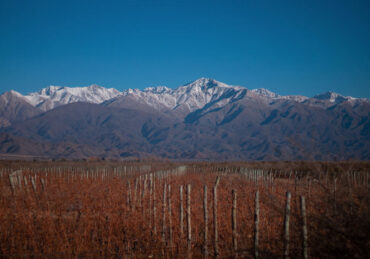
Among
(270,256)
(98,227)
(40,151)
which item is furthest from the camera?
(40,151)

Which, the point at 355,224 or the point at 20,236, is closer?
the point at 355,224

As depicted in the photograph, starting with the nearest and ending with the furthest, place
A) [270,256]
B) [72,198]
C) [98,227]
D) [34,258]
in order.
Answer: [270,256], [34,258], [98,227], [72,198]

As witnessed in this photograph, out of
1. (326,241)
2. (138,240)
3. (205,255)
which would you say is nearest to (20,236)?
(138,240)

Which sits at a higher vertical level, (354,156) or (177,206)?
(354,156)

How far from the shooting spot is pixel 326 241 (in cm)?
432

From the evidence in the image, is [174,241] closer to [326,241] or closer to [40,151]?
[326,241]

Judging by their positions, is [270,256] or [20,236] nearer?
[270,256]

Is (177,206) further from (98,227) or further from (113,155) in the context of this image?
(113,155)

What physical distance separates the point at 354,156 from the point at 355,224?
111cm

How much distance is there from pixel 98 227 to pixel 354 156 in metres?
8.10

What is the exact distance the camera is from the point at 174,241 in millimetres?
9055

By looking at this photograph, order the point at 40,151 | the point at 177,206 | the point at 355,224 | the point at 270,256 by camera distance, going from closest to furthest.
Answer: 1. the point at 355,224
2. the point at 270,256
3. the point at 177,206
4. the point at 40,151

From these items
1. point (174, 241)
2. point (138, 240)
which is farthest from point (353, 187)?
point (138, 240)

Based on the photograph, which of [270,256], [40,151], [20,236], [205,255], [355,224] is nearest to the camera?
[355,224]
